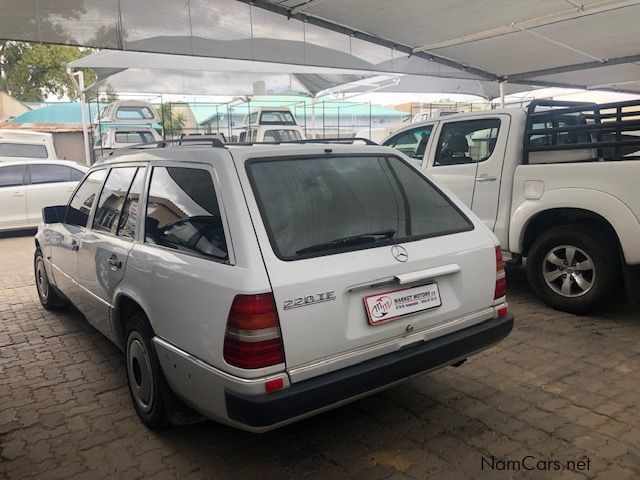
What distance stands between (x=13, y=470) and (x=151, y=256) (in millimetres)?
1310

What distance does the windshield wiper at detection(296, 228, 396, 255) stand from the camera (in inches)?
96.2

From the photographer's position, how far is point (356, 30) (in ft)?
34.7

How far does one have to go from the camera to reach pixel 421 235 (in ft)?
9.21

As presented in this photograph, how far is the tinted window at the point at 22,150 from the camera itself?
1314cm

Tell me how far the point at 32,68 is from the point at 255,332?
3246 cm

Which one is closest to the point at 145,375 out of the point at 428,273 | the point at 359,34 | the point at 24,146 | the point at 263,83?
the point at 428,273

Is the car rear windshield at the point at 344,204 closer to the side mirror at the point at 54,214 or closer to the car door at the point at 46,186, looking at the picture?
the side mirror at the point at 54,214

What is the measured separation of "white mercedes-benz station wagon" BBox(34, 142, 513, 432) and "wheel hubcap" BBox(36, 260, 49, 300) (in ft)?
7.88

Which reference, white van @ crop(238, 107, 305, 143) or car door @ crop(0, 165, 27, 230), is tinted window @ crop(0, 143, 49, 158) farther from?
white van @ crop(238, 107, 305, 143)

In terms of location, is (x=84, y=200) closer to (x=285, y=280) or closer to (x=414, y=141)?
(x=285, y=280)

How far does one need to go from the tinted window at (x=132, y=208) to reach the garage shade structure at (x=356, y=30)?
16.9 ft

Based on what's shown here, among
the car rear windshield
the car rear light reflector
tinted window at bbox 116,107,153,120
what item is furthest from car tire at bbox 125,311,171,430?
tinted window at bbox 116,107,153,120

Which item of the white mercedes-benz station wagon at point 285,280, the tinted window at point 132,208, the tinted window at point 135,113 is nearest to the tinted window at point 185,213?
the white mercedes-benz station wagon at point 285,280

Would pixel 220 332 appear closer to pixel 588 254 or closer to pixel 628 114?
pixel 588 254
